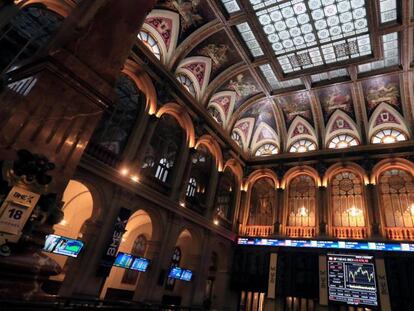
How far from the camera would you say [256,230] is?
1775 cm

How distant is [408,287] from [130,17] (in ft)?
52.8

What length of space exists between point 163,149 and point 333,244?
1069 centimetres

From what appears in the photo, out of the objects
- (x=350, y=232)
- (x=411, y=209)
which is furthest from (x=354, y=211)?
(x=411, y=209)

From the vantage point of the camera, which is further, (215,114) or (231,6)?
(215,114)

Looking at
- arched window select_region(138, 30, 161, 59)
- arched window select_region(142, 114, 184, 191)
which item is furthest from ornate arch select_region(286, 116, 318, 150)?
arched window select_region(138, 30, 161, 59)

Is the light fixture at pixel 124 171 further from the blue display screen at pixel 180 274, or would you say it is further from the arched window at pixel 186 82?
the arched window at pixel 186 82

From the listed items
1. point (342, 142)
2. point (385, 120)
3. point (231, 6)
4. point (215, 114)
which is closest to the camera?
point (231, 6)

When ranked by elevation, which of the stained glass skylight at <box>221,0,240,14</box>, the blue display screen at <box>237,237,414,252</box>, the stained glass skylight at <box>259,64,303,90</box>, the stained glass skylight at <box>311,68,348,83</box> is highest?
the stained glass skylight at <box>311,68,348,83</box>

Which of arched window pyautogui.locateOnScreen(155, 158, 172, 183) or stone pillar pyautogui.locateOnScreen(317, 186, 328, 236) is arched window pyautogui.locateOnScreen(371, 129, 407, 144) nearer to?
stone pillar pyautogui.locateOnScreen(317, 186, 328, 236)

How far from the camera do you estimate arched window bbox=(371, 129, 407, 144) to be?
1639cm

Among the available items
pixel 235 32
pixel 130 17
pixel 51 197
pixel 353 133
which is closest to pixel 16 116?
pixel 51 197

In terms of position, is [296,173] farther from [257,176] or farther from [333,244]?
[333,244]

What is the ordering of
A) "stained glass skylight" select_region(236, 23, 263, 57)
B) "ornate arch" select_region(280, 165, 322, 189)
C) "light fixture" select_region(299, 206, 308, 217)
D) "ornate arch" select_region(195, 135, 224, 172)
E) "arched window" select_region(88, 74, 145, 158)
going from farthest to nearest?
"ornate arch" select_region(280, 165, 322, 189) < "light fixture" select_region(299, 206, 308, 217) < "ornate arch" select_region(195, 135, 224, 172) < "stained glass skylight" select_region(236, 23, 263, 57) < "arched window" select_region(88, 74, 145, 158)

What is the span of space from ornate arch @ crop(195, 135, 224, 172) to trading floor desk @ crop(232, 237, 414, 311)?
511cm
